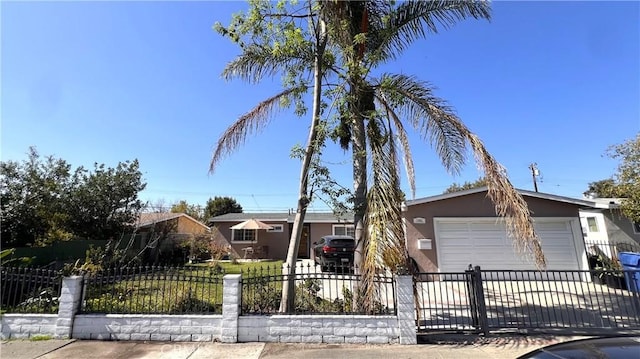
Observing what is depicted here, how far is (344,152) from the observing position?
7617mm

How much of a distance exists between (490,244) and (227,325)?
10.6 m

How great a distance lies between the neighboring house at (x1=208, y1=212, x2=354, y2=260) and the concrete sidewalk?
14.6m

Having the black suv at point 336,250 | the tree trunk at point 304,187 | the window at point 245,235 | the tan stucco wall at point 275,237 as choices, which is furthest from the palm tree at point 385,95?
the window at point 245,235

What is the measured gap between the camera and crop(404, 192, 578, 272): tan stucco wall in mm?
11969

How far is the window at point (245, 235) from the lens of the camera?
2062 centimetres

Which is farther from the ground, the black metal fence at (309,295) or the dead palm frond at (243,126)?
the dead palm frond at (243,126)

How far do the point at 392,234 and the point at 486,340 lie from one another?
2492mm

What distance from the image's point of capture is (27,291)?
6.48 meters

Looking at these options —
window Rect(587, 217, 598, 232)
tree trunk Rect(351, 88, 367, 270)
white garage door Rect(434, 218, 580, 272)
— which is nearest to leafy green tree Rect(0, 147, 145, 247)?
tree trunk Rect(351, 88, 367, 270)

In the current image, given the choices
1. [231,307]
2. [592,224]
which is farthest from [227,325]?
[592,224]

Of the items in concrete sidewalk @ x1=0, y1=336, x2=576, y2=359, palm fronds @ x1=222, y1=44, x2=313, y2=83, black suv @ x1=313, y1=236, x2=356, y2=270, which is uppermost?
palm fronds @ x1=222, y1=44, x2=313, y2=83

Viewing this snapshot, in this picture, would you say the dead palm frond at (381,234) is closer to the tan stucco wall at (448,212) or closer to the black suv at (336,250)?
the tan stucco wall at (448,212)

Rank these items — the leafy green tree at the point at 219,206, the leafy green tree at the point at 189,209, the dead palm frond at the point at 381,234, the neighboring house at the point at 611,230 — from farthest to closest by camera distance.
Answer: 1. the leafy green tree at the point at 189,209
2. the leafy green tree at the point at 219,206
3. the neighboring house at the point at 611,230
4. the dead palm frond at the point at 381,234

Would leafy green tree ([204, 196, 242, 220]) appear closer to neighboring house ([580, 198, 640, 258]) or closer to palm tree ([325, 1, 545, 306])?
palm tree ([325, 1, 545, 306])
